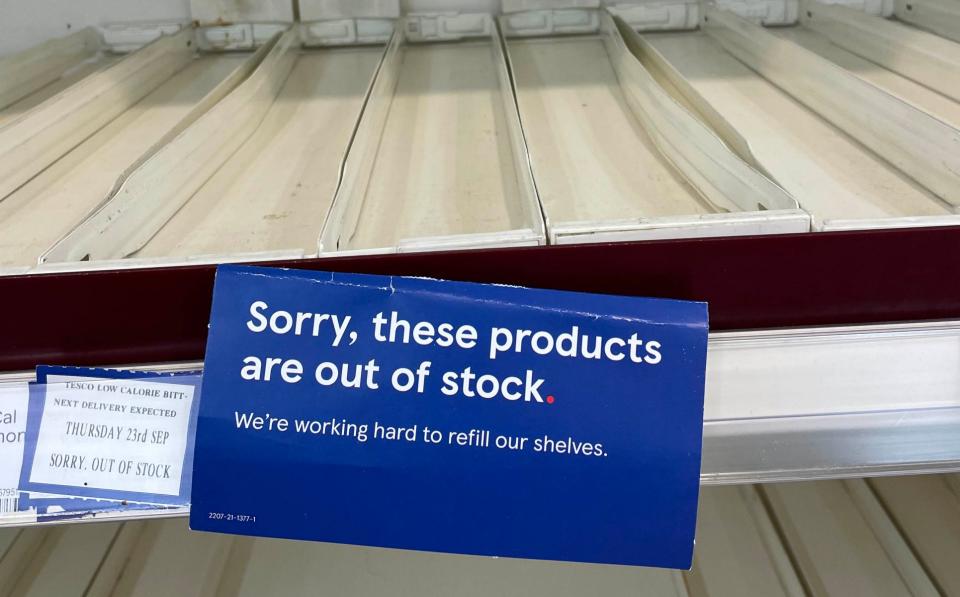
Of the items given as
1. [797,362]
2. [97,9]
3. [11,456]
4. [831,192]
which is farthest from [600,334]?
[97,9]

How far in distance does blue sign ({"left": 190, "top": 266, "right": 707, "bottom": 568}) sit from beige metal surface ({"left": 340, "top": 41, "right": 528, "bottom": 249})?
0.18 meters

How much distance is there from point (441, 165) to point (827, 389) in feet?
1.83

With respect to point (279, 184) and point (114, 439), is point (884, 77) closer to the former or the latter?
point (279, 184)

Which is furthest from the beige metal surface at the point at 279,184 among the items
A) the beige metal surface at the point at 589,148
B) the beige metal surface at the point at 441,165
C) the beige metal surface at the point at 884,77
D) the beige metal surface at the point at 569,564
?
the beige metal surface at the point at 884,77

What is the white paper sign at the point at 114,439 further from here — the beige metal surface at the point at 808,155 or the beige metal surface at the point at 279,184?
the beige metal surface at the point at 808,155

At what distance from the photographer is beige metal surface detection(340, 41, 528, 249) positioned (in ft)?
2.61

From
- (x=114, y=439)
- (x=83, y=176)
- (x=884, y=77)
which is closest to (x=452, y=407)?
(x=114, y=439)

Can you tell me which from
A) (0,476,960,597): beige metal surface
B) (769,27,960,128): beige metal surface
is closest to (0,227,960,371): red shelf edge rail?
(769,27,960,128): beige metal surface

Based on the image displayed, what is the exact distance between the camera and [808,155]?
90cm

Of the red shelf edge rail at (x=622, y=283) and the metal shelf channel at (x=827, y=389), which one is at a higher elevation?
the red shelf edge rail at (x=622, y=283)

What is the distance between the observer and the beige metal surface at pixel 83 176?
775 mm

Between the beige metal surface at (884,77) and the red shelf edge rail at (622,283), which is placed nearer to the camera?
the red shelf edge rail at (622,283)

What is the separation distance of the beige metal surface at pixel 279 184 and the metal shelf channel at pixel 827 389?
0.21m

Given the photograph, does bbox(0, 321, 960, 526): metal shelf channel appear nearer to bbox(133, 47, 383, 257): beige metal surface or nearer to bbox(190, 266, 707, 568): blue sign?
bbox(190, 266, 707, 568): blue sign
